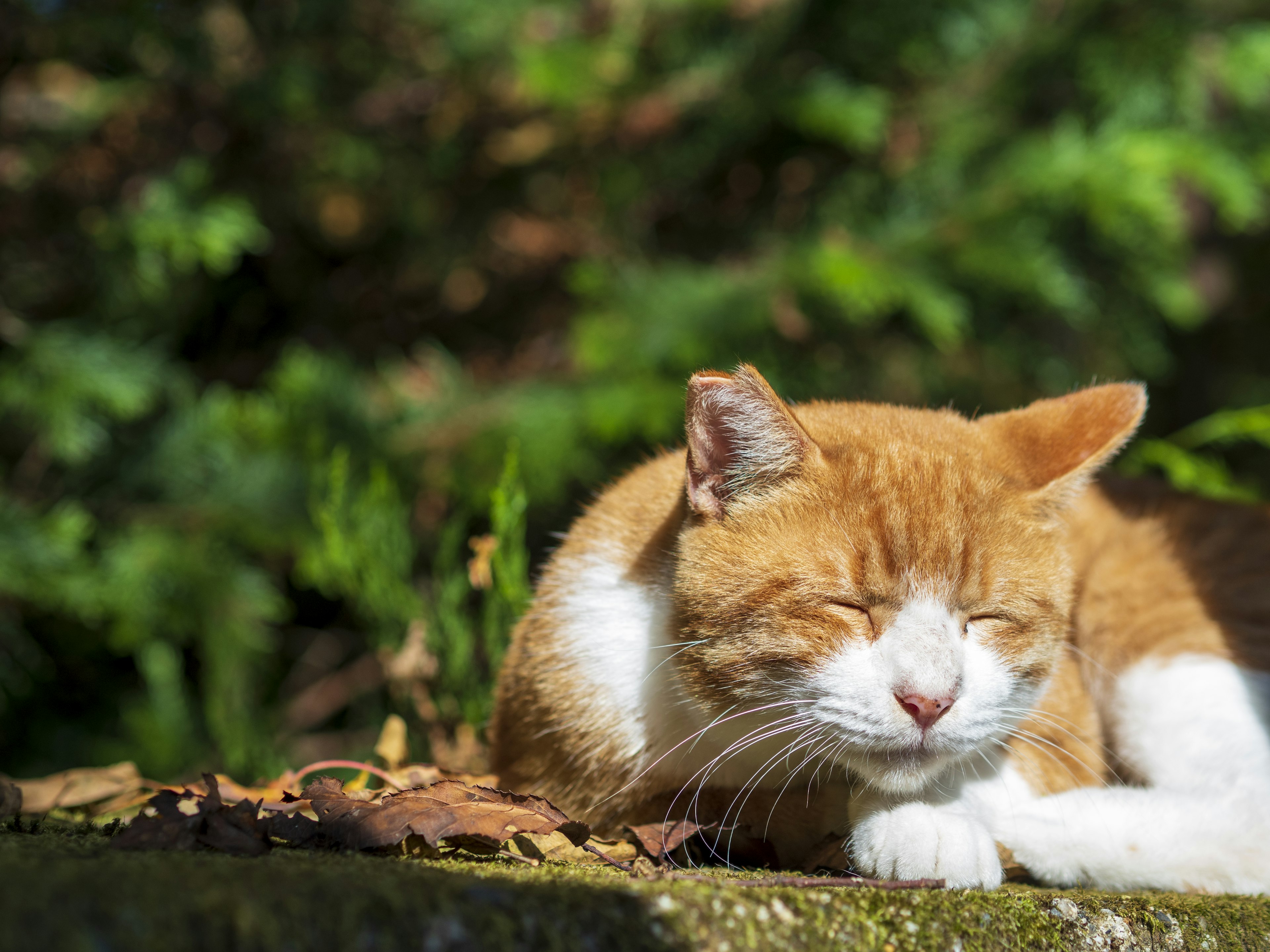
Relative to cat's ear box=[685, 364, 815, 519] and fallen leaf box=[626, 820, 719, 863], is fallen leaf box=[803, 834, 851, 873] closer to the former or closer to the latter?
fallen leaf box=[626, 820, 719, 863]

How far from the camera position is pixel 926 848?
4.31 ft

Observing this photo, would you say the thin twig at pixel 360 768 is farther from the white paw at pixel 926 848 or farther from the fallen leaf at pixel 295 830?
the white paw at pixel 926 848

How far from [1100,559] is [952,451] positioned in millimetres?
691

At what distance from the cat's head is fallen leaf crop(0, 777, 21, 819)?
112cm

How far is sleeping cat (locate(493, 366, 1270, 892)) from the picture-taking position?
54.4 inches

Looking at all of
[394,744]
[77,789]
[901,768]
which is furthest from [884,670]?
[77,789]

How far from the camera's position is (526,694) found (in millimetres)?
1694

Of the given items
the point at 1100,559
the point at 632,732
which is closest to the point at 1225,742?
the point at 1100,559

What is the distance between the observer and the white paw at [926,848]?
1292mm

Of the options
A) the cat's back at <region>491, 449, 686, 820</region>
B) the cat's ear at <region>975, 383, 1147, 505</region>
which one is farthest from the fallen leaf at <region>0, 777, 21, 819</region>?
the cat's ear at <region>975, 383, 1147, 505</region>

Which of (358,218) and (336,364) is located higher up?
A: (358,218)

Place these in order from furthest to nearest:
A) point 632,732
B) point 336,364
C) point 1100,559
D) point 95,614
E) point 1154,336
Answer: point 1154,336 → point 336,364 → point 95,614 → point 1100,559 → point 632,732

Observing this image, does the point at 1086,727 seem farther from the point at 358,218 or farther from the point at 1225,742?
the point at 358,218

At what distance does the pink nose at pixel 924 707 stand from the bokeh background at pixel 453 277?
1034 mm
